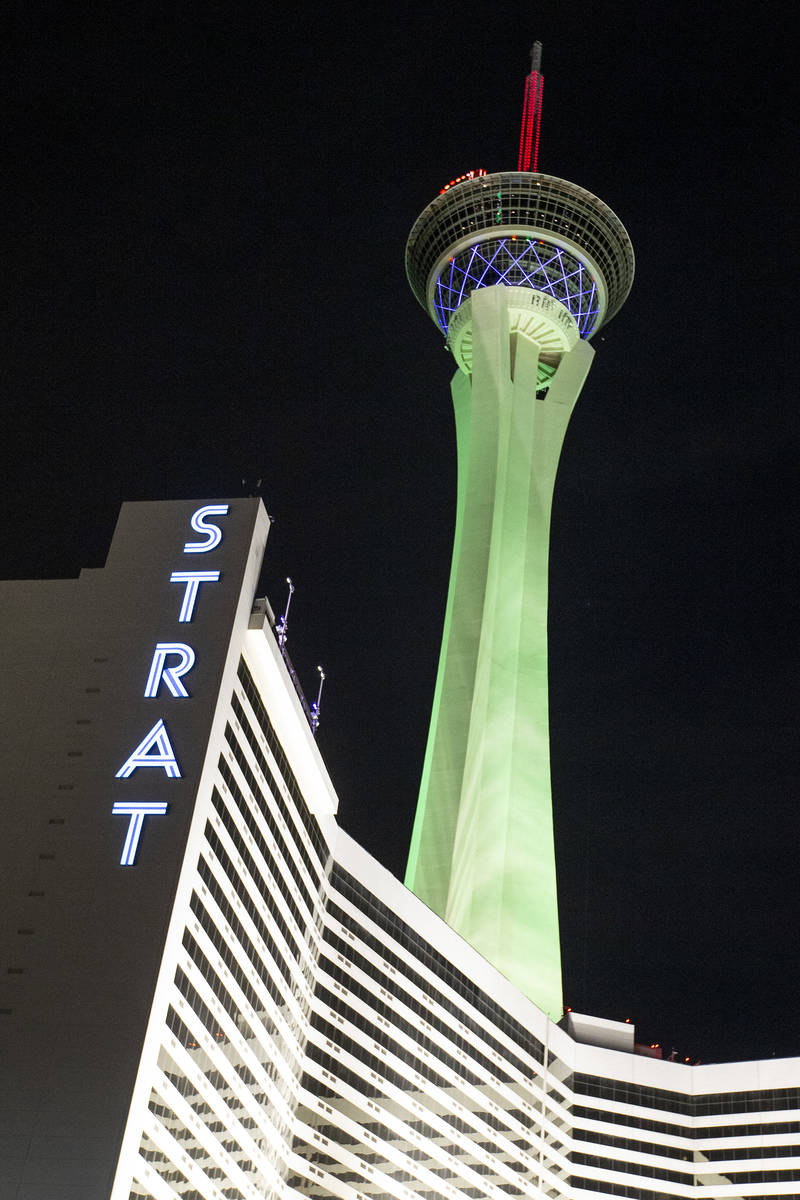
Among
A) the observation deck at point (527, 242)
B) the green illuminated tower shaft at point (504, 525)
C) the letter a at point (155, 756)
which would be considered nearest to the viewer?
the letter a at point (155, 756)

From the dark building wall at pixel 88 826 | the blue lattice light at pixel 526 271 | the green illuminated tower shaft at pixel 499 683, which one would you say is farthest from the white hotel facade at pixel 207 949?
the blue lattice light at pixel 526 271

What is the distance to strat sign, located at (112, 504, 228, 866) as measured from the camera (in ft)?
199

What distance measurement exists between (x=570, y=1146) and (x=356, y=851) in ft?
94.9

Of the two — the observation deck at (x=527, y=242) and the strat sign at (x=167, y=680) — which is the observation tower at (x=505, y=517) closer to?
the observation deck at (x=527, y=242)

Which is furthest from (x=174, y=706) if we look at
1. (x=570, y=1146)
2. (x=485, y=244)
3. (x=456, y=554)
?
(x=485, y=244)

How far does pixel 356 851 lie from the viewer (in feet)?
266

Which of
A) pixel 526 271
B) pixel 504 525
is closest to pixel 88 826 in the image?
pixel 504 525

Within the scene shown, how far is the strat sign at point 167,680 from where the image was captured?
60656 mm

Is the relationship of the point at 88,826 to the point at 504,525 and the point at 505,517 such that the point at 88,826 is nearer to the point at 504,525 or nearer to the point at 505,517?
the point at 504,525

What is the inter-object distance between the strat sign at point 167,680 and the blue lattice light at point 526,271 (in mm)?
73745

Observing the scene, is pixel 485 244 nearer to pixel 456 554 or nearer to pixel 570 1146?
pixel 456 554

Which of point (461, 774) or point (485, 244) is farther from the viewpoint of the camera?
point (485, 244)

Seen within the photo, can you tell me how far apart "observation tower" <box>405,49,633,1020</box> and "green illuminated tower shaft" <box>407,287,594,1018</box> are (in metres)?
0.13

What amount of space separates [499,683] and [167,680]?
5598 centimetres
